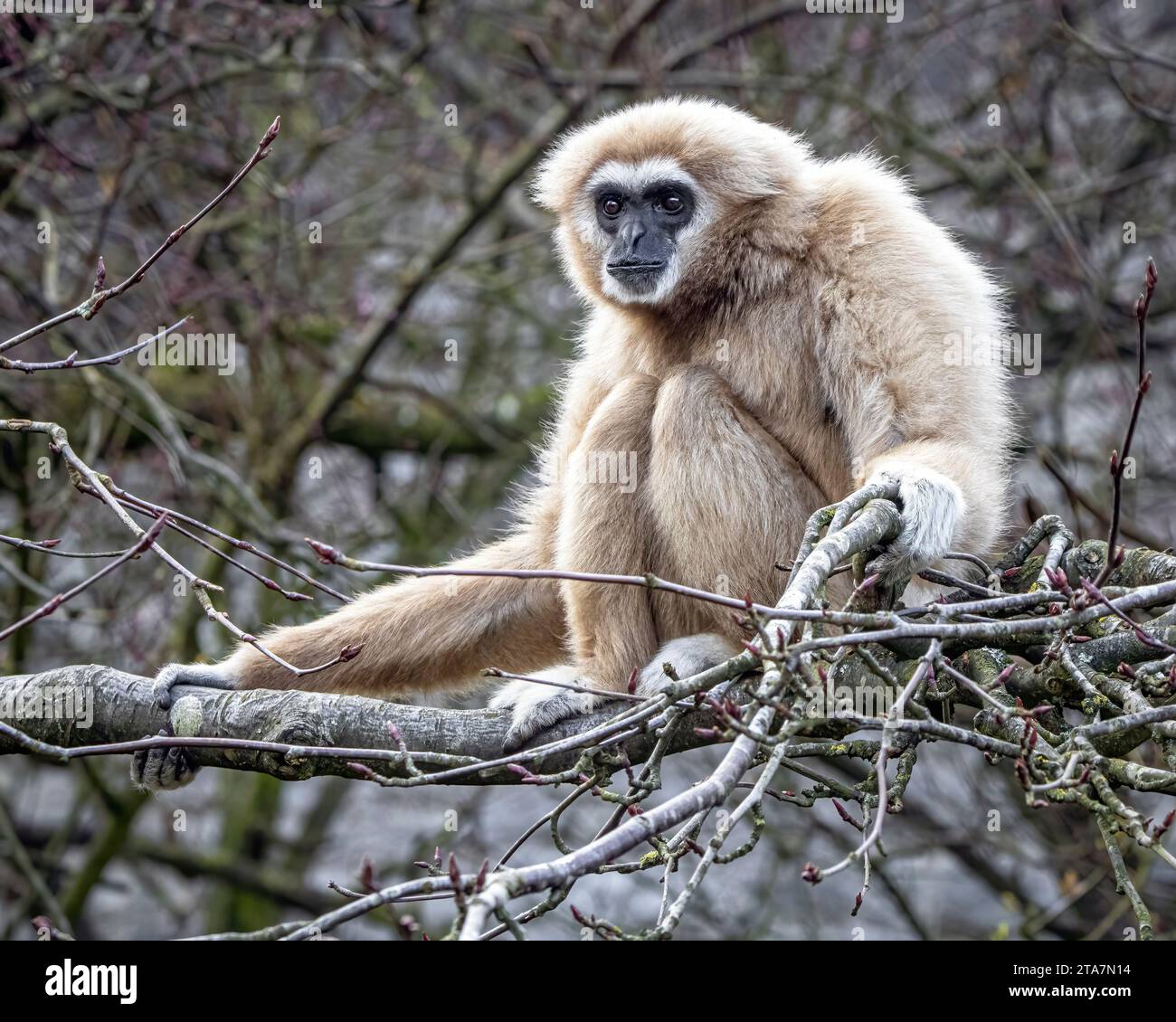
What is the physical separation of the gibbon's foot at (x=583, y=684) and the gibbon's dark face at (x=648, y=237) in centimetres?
165

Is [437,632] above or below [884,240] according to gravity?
below

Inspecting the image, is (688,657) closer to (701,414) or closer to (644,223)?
(701,414)

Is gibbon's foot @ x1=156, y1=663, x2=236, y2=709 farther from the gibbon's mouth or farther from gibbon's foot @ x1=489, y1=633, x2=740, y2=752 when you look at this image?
the gibbon's mouth

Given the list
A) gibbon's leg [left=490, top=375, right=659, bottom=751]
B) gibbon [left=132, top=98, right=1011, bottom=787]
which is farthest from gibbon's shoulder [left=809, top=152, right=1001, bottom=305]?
gibbon's leg [left=490, top=375, right=659, bottom=751]

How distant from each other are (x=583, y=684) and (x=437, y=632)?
0.99 metres

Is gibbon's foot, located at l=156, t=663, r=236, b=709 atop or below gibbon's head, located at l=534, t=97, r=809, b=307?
below

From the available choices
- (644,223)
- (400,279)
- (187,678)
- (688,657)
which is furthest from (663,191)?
(400,279)

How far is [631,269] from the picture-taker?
6.03m

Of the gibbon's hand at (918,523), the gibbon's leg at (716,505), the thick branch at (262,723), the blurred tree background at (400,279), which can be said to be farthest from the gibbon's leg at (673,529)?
the blurred tree background at (400,279)

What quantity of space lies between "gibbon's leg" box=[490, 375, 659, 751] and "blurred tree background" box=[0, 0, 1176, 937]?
251 cm

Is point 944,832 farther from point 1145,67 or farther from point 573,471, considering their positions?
point 1145,67

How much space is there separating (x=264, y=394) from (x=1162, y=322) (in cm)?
732

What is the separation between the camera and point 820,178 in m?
6.06

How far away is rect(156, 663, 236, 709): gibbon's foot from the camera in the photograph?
5.09 metres
